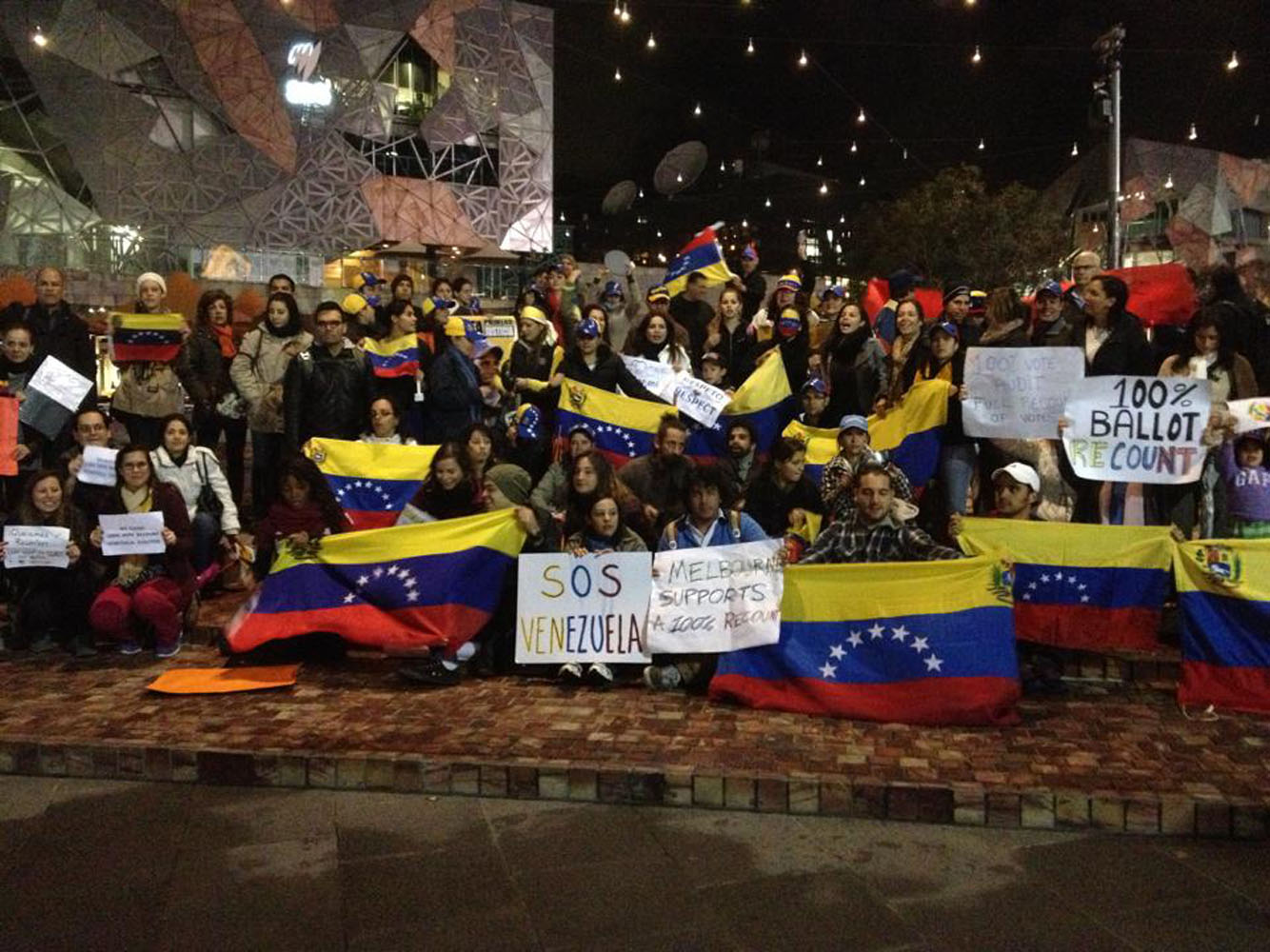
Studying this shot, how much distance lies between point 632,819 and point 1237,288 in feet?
19.6

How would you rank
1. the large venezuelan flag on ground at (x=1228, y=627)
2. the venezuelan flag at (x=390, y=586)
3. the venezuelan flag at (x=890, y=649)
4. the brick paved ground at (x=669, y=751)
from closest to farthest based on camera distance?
the brick paved ground at (x=669, y=751), the venezuelan flag at (x=890, y=649), the large venezuelan flag on ground at (x=1228, y=627), the venezuelan flag at (x=390, y=586)

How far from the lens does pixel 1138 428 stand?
21.6ft

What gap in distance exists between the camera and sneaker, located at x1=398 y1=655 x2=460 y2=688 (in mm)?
6395

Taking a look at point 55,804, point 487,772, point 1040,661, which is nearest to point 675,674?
point 487,772

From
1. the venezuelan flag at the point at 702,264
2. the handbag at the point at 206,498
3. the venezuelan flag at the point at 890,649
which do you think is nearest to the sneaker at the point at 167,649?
the handbag at the point at 206,498

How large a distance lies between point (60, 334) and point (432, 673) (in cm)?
449

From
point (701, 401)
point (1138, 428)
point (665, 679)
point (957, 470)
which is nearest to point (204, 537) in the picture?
point (665, 679)

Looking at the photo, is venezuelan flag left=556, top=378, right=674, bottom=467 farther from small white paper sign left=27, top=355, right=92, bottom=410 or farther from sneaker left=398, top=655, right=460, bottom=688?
small white paper sign left=27, top=355, right=92, bottom=410

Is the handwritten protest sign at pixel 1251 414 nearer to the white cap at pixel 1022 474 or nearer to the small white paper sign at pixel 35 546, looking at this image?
the white cap at pixel 1022 474

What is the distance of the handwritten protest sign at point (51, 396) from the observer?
7980 millimetres

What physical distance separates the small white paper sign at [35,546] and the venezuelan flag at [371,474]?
70.5 inches

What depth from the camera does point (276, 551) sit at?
22.6 feet

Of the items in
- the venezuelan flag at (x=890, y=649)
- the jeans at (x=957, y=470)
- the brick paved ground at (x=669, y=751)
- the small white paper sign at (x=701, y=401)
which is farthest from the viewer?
the small white paper sign at (x=701, y=401)

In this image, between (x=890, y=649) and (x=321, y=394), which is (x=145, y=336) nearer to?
(x=321, y=394)
